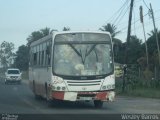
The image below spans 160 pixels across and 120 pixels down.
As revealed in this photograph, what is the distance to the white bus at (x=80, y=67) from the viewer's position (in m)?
23.2

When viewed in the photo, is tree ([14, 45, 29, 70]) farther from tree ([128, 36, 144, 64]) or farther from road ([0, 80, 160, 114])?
road ([0, 80, 160, 114])

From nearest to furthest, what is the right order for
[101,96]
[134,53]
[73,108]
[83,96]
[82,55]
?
[83,96]
[101,96]
[82,55]
[73,108]
[134,53]

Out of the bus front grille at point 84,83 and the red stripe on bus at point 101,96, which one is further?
the red stripe on bus at point 101,96

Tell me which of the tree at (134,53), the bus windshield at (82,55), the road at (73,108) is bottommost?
the road at (73,108)

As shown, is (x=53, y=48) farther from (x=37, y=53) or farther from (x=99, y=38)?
(x=37, y=53)

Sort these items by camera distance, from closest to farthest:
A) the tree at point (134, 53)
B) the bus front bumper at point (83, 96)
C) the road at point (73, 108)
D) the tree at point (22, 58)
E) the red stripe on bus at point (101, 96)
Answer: the road at point (73, 108) → the bus front bumper at point (83, 96) → the red stripe on bus at point (101, 96) → the tree at point (134, 53) → the tree at point (22, 58)

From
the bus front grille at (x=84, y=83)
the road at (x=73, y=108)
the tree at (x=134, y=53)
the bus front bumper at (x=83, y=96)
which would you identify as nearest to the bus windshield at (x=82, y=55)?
the bus front grille at (x=84, y=83)

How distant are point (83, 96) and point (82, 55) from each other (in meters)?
1.71

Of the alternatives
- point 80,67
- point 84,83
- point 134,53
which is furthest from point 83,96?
point 134,53

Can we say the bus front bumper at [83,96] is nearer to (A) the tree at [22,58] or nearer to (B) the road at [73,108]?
(B) the road at [73,108]

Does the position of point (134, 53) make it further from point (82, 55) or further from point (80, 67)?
point (80, 67)

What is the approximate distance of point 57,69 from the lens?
23344 millimetres

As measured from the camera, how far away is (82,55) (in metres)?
23.6

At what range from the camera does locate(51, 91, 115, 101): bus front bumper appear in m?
23.1
